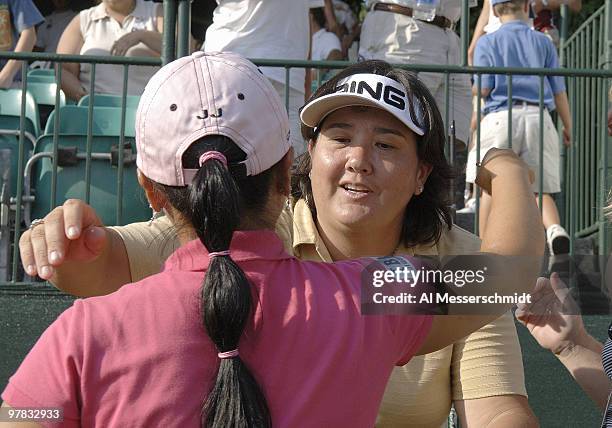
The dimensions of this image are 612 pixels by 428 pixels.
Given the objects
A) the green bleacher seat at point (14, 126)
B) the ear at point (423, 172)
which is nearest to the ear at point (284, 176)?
the ear at point (423, 172)

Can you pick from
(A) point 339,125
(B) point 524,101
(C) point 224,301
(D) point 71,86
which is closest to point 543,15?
(B) point 524,101

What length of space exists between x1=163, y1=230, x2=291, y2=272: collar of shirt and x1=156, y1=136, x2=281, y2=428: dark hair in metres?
0.02

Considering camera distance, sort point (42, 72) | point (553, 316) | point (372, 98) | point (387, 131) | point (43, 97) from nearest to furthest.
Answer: point (553, 316), point (372, 98), point (387, 131), point (43, 97), point (42, 72)

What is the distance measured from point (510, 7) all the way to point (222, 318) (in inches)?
190

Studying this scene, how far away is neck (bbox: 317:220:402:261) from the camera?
2816mm

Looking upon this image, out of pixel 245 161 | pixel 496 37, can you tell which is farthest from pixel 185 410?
pixel 496 37

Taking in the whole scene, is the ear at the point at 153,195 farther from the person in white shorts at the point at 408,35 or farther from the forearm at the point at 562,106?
the person in white shorts at the point at 408,35

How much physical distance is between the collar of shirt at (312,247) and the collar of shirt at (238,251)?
0.95m

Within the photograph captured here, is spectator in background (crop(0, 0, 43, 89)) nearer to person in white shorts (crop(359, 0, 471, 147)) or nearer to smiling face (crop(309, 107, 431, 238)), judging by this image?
person in white shorts (crop(359, 0, 471, 147))

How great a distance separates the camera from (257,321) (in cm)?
173

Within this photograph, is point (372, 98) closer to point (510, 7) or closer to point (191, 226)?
point (191, 226)

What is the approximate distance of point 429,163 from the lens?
9.48ft

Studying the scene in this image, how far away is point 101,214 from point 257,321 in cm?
341

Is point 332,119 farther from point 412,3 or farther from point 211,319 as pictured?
point 412,3
